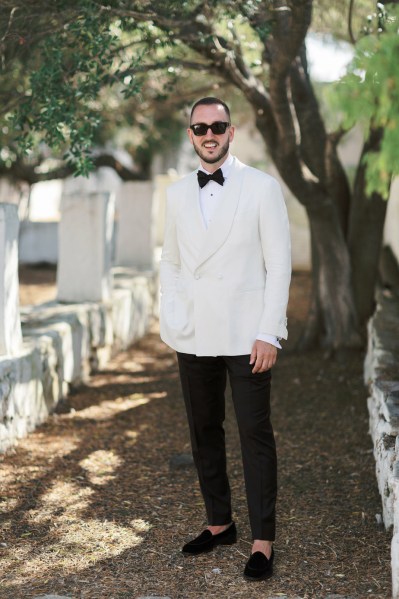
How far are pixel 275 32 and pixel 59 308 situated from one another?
333 cm

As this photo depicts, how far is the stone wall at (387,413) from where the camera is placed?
387 cm

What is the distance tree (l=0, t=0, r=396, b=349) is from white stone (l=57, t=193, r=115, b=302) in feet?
3.70

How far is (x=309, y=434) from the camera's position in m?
6.67

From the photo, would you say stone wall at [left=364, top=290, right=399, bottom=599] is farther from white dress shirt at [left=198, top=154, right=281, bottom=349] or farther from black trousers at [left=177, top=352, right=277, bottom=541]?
white dress shirt at [left=198, top=154, right=281, bottom=349]

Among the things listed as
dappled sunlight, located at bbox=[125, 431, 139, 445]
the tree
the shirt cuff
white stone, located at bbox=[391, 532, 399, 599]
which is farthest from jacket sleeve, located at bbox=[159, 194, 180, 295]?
dappled sunlight, located at bbox=[125, 431, 139, 445]

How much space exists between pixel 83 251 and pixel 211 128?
4.89m

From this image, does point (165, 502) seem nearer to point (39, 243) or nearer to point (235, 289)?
point (235, 289)

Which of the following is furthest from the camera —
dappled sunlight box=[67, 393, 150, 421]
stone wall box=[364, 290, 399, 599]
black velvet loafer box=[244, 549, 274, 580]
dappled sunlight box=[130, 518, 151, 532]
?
dappled sunlight box=[67, 393, 150, 421]

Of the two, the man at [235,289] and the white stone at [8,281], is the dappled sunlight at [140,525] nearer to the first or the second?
the man at [235,289]

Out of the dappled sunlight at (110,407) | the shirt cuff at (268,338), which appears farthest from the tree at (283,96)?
the shirt cuff at (268,338)

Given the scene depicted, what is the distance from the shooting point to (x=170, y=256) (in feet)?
14.3

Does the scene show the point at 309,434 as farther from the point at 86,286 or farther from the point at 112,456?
the point at 86,286

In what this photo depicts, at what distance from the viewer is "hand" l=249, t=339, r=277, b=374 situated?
3.95 m

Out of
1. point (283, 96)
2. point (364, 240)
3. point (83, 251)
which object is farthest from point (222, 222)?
point (364, 240)
